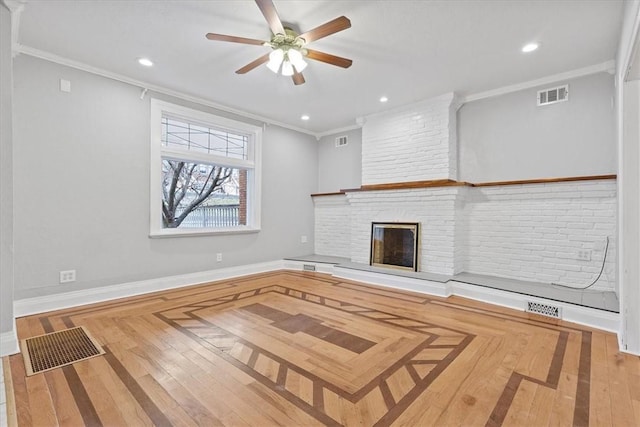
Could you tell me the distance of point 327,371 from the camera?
6.44 ft

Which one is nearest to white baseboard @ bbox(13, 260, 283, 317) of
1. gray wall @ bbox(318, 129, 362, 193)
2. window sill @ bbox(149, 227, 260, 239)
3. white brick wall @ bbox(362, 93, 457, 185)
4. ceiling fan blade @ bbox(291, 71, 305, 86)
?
window sill @ bbox(149, 227, 260, 239)

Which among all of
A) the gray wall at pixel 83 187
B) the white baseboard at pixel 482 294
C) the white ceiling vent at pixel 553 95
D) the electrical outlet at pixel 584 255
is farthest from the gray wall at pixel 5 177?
the electrical outlet at pixel 584 255

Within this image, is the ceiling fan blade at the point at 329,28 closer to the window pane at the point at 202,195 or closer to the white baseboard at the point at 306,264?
the window pane at the point at 202,195

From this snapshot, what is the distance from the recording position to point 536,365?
204cm

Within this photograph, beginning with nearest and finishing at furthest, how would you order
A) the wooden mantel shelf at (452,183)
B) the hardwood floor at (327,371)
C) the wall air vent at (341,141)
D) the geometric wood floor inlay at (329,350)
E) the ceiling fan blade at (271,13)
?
the hardwood floor at (327,371), the geometric wood floor inlay at (329,350), the ceiling fan blade at (271,13), the wooden mantel shelf at (452,183), the wall air vent at (341,141)

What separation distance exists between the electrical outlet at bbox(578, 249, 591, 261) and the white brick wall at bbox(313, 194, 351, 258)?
10.8ft

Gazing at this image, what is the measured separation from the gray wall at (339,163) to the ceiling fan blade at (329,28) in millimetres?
3288

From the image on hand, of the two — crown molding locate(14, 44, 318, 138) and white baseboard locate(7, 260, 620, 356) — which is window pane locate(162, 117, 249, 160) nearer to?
crown molding locate(14, 44, 318, 138)

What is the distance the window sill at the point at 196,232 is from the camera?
3943 mm

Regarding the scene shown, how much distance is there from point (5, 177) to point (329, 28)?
2.64m

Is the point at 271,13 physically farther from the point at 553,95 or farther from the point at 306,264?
the point at 306,264

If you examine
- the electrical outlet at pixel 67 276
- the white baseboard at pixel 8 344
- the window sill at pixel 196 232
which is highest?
the window sill at pixel 196 232

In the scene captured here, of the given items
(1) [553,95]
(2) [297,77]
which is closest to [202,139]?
(2) [297,77]

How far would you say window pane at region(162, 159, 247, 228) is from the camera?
14.5 feet
